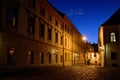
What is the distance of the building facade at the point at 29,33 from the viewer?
21016mm

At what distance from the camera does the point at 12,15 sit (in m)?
22.9

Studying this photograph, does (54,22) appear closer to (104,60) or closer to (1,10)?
(104,60)

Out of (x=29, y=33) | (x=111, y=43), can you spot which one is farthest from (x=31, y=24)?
(x=111, y=43)

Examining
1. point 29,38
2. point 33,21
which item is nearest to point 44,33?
point 33,21

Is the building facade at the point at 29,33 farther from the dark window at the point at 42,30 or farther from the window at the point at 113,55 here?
the window at the point at 113,55

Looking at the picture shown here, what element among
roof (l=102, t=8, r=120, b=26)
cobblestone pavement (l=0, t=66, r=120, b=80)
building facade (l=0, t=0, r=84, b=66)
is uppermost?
roof (l=102, t=8, r=120, b=26)

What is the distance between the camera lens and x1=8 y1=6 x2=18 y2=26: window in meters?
22.0

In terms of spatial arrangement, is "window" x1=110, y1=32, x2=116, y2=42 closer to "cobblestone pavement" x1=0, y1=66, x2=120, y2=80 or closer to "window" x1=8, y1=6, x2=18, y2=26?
"cobblestone pavement" x1=0, y1=66, x2=120, y2=80

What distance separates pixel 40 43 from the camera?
102 feet

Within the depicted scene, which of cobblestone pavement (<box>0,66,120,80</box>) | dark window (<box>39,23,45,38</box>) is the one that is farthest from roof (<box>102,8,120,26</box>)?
cobblestone pavement (<box>0,66,120,80</box>)

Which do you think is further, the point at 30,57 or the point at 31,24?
the point at 31,24

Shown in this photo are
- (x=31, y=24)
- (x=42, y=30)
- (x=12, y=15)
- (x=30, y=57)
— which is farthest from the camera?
(x=42, y=30)

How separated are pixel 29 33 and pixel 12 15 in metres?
4.69

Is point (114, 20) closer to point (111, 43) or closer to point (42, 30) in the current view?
point (111, 43)
